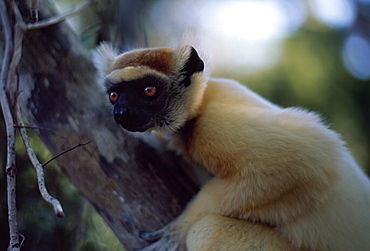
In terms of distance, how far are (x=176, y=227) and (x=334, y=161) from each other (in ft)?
4.71

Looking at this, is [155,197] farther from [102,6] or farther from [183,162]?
[102,6]

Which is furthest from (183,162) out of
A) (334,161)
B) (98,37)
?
(98,37)

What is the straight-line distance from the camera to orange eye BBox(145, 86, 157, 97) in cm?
318

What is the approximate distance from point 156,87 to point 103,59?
0.77 m

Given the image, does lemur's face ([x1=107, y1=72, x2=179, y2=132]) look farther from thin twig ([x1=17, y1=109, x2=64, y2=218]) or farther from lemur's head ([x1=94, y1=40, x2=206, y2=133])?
thin twig ([x1=17, y1=109, x2=64, y2=218])

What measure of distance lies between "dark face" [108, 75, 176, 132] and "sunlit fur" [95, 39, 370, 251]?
51 cm

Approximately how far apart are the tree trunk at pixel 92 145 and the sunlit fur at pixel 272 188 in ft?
0.79

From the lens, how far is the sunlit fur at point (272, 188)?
2660 mm

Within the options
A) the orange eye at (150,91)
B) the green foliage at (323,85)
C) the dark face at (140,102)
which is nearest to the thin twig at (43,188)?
the dark face at (140,102)

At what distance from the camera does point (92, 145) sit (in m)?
2.91

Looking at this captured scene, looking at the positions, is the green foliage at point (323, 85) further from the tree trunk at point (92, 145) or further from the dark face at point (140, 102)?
the tree trunk at point (92, 145)

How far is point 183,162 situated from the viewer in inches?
130

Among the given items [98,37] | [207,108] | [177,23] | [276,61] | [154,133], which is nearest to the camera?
[207,108]

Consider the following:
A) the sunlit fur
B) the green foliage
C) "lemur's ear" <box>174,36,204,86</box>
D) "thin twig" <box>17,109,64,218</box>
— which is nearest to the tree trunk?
the sunlit fur
